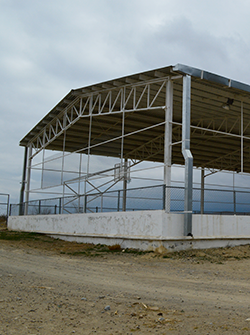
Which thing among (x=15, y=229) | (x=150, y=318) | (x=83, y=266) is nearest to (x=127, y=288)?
(x=150, y=318)

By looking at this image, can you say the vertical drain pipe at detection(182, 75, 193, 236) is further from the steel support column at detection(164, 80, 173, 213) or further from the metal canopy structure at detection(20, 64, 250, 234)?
the steel support column at detection(164, 80, 173, 213)

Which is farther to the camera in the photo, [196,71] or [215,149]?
[215,149]

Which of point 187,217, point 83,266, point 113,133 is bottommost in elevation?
point 83,266

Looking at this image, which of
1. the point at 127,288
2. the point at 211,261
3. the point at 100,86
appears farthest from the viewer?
the point at 100,86

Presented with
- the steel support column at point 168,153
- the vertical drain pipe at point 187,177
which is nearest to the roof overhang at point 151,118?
the steel support column at point 168,153

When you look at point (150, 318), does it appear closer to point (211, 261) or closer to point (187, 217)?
point (211, 261)

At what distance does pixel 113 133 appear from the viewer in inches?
945

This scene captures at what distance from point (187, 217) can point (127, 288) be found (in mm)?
6015

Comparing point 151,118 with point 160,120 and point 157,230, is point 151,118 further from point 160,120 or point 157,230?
point 157,230

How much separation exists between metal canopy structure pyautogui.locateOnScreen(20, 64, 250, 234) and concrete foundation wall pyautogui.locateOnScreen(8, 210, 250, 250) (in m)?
0.70

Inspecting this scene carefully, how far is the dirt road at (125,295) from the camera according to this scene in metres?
5.03

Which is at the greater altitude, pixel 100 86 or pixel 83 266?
pixel 100 86

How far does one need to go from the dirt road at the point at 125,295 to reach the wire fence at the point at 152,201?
2.24 meters

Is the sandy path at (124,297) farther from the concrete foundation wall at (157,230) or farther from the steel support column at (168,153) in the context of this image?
the steel support column at (168,153)
